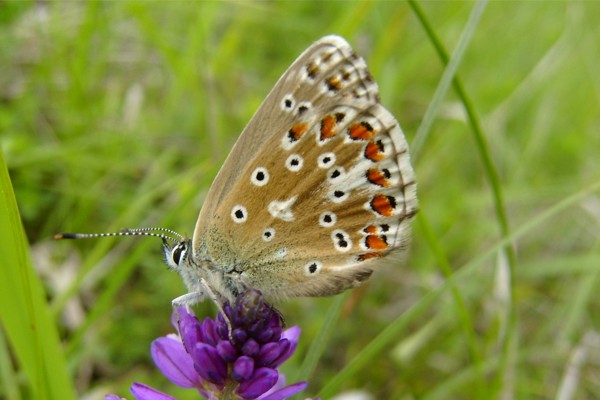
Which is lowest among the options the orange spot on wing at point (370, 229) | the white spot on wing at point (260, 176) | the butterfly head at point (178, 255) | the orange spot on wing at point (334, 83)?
the orange spot on wing at point (370, 229)

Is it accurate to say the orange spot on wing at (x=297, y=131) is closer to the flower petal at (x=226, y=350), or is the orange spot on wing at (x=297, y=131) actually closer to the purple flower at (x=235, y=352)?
the purple flower at (x=235, y=352)

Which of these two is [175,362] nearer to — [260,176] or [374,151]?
[260,176]

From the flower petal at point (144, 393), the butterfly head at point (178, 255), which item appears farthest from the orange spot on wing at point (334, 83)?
the flower petal at point (144, 393)

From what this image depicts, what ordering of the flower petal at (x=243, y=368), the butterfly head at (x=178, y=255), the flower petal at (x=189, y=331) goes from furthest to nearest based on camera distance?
the butterfly head at (x=178, y=255)
the flower petal at (x=189, y=331)
the flower petal at (x=243, y=368)

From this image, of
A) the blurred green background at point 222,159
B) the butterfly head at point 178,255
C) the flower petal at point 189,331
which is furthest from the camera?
the blurred green background at point 222,159

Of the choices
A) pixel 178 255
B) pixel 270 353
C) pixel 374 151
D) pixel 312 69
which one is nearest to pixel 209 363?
pixel 270 353

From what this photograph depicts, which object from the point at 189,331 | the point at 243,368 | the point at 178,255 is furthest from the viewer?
the point at 178,255

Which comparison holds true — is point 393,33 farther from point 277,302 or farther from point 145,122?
point 277,302
